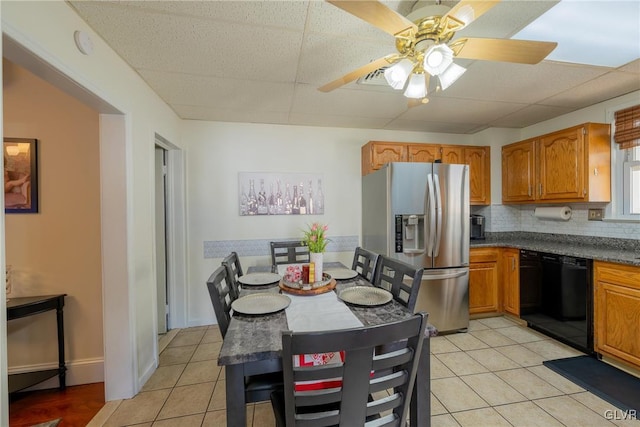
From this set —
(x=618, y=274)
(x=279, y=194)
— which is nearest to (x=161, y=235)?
(x=279, y=194)

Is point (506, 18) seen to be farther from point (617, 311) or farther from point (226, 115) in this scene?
point (226, 115)

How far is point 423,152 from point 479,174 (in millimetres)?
837

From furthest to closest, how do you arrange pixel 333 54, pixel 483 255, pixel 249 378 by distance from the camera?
A: pixel 483 255 < pixel 333 54 < pixel 249 378

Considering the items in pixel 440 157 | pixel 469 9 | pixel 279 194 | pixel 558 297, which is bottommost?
pixel 558 297

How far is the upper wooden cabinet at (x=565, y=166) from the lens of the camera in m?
2.52

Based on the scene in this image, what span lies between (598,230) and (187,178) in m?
4.45

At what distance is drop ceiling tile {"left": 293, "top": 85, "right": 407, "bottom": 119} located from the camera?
2.39 meters

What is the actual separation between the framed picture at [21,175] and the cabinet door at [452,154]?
392 centimetres

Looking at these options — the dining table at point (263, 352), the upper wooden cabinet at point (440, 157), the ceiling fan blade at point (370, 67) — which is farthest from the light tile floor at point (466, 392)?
the ceiling fan blade at point (370, 67)

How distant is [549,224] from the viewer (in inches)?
125

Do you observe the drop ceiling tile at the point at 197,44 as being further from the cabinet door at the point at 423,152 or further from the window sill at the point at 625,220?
the window sill at the point at 625,220

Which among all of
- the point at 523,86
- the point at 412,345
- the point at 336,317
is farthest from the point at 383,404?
the point at 523,86

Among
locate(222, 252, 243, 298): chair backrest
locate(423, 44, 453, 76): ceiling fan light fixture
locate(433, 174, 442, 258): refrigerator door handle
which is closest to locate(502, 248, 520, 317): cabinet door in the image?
locate(433, 174, 442, 258): refrigerator door handle

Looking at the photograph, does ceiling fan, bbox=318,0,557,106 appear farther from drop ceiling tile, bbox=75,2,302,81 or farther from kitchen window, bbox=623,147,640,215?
kitchen window, bbox=623,147,640,215
